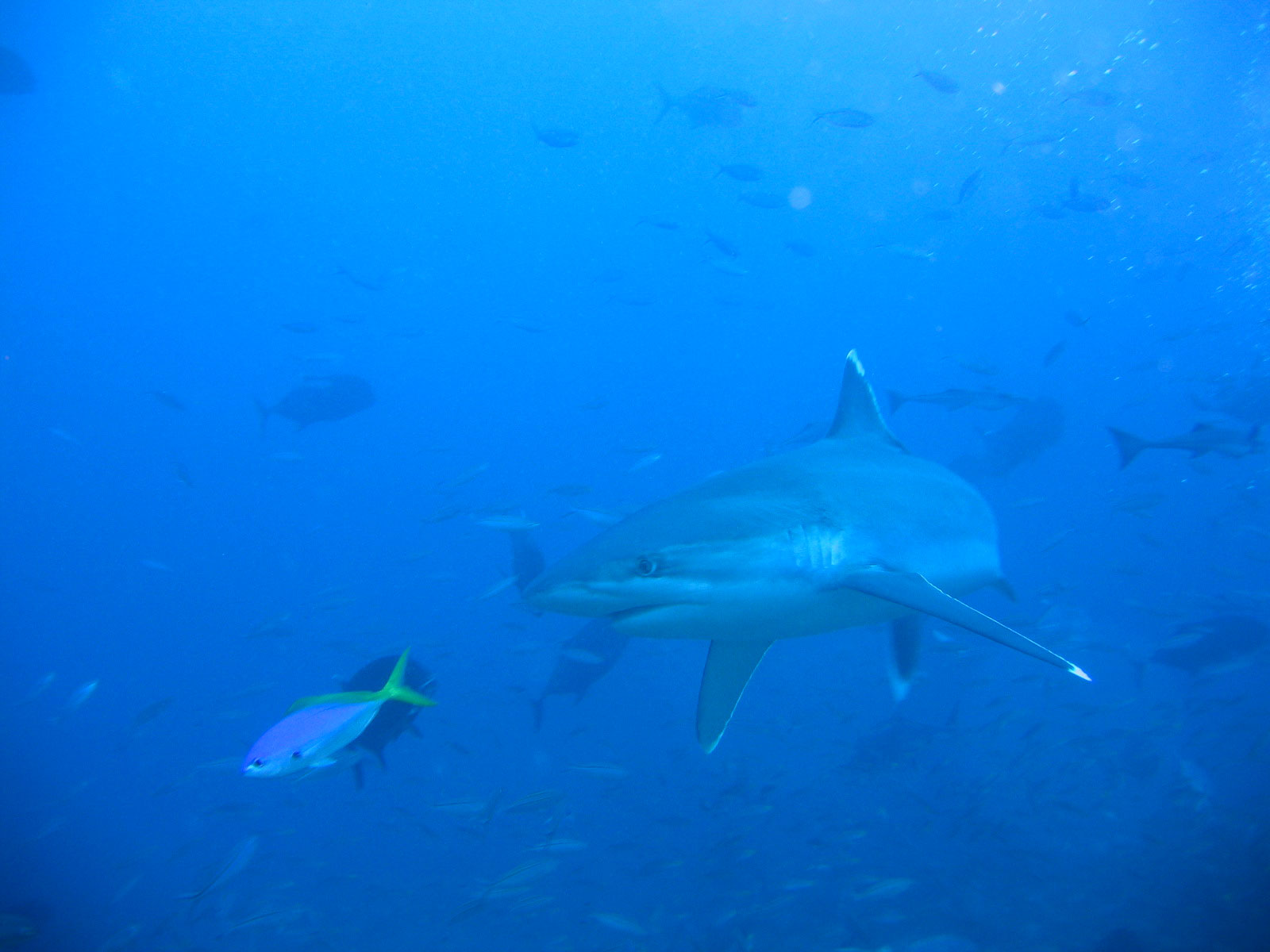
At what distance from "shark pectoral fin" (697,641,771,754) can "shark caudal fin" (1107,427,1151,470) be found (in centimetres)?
684

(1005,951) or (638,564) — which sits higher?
(638,564)

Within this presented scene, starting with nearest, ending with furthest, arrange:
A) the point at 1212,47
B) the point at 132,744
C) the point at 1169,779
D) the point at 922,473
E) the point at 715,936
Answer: the point at 922,473
the point at 715,936
the point at 1169,779
the point at 132,744
the point at 1212,47

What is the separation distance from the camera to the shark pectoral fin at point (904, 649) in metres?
2.99

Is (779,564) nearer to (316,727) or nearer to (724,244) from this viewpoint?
(316,727)

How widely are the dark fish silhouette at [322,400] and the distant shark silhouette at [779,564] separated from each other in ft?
40.7

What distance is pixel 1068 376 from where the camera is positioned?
6744cm

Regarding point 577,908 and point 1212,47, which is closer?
point 577,908

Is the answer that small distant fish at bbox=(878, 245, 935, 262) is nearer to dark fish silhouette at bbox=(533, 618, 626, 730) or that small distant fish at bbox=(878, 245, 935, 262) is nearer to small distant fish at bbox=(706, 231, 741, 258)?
small distant fish at bbox=(706, 231, 741, 258)

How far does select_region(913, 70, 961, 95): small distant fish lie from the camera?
12.0 metres

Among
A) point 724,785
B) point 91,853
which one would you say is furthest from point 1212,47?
point 91,853

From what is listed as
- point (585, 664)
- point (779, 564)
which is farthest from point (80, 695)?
point (779, 564)

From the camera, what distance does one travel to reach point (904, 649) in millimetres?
3053

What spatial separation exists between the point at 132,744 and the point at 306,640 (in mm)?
7470

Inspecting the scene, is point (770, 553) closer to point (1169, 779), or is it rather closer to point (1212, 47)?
point (1169, 779)
